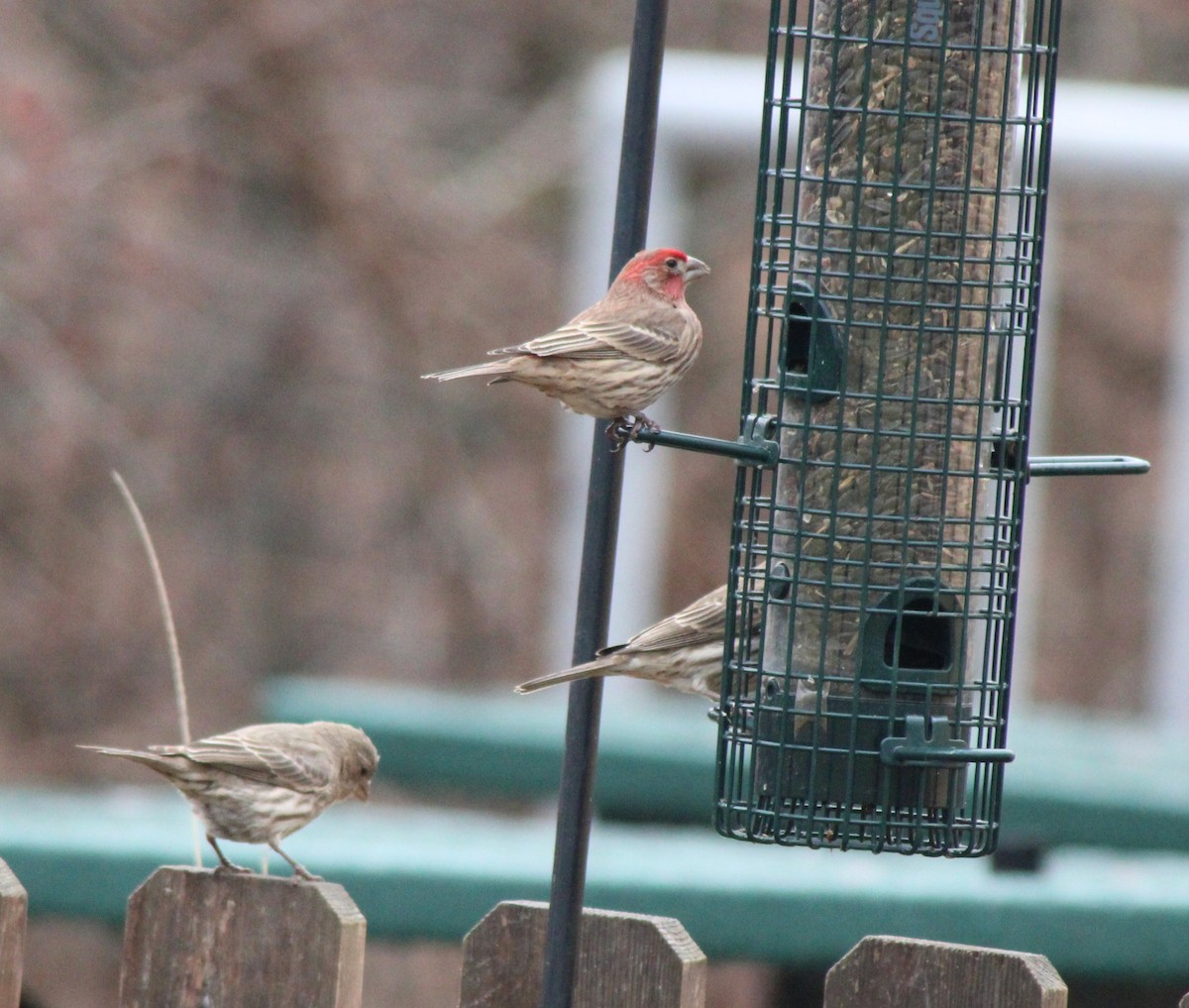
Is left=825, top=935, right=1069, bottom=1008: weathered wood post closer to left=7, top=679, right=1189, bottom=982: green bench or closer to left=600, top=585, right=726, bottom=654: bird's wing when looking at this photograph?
left=600, top=585, right=726, bottom=654: bird's wing

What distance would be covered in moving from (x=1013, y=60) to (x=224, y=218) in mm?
9280

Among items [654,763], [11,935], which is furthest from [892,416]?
[654,763]

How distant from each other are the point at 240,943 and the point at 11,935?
0.45m

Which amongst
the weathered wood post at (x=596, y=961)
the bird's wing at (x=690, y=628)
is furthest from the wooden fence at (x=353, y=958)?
the bird's wing at (x=690, y=628)

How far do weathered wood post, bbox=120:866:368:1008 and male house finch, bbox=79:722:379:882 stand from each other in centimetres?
148

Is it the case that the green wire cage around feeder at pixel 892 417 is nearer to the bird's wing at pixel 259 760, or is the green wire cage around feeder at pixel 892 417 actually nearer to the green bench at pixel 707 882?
the green bench at pixel 707 882

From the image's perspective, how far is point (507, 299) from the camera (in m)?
13.9

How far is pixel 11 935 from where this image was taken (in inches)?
166

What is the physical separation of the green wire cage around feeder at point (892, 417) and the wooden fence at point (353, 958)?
2.76 ft

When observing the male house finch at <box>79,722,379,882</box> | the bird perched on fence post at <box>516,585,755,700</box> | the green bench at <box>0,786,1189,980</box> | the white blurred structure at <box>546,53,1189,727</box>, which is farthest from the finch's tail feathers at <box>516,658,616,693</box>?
the white blurred structure at <box>546,53,1189,727</box>

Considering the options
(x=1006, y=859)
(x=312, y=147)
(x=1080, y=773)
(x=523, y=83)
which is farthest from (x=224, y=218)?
(x=1006, y=859)

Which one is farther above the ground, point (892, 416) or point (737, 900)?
point (892, 416)

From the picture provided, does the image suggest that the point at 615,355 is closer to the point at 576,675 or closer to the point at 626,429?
the point at 626,429

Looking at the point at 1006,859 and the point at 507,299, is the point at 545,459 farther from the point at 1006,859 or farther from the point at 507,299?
the point at 1006,859
